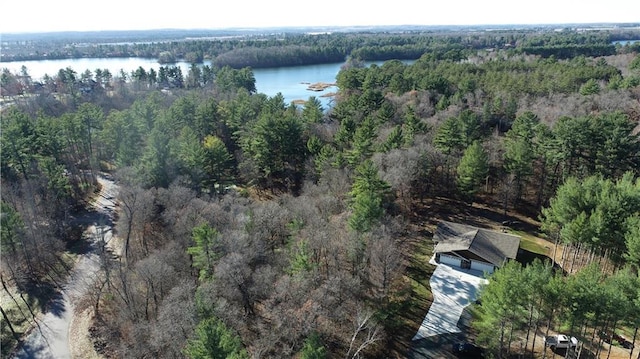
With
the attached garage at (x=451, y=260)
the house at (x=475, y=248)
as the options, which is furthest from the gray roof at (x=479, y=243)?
the attached garage at (x=451, y=260)

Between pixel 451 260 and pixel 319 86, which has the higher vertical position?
pixel 319 86

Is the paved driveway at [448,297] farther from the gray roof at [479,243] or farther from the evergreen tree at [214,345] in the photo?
the evergreen tree at [214,345]

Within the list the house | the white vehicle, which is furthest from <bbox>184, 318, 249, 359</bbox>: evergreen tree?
the house

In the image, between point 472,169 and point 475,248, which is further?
point 472,169

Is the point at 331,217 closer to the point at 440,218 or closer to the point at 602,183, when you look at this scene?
the point at 440,218

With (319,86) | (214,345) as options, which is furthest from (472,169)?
(319,86)

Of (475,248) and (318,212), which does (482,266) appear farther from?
(318,212)

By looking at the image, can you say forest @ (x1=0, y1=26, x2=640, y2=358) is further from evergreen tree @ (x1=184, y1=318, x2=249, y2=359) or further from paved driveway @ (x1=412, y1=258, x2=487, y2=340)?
paved driveway @ (x1=412, y1=258, x2=487, y2=340)
